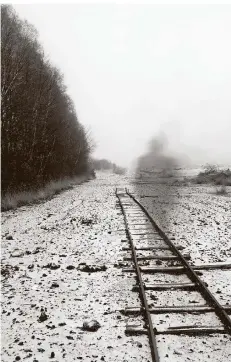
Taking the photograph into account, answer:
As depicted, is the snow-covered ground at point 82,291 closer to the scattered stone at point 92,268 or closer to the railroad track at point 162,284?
the scattered stone at point 92,268

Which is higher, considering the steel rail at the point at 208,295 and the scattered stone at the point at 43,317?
the steel rail at the point at 208,295

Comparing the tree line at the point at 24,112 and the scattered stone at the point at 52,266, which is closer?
the scattered stone at the point at 52,266

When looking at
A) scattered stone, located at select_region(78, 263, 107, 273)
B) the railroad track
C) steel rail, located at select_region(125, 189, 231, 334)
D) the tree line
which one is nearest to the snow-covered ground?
scattered stone, located at select_region(78, 263, 107, 273)

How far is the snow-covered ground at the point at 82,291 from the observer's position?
13.2 ft

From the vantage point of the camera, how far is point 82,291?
5824 mm

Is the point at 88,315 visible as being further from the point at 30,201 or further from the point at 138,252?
the point at 30,201

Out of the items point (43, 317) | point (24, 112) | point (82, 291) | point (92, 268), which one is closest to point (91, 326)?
point (43, 317)

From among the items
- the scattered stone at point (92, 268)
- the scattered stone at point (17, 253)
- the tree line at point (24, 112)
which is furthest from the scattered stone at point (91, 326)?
the tree line at point (24, 112)

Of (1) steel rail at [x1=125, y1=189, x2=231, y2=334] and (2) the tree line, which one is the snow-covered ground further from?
(2) the tree line

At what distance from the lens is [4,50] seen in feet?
53.4

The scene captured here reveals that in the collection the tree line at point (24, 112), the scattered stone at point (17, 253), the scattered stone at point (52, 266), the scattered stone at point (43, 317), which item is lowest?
the scattered stone at point (43, 317)

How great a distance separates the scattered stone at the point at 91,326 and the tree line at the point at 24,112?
40.9 feet

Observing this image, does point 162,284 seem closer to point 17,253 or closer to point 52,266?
point 52,266

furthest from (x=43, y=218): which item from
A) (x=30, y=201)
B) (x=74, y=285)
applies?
(x=74, y=285)
